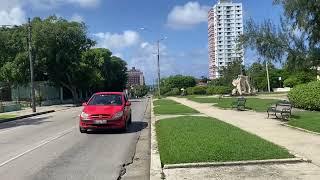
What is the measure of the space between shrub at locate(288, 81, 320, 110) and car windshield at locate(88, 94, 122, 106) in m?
9.83

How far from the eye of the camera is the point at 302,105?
2884cm

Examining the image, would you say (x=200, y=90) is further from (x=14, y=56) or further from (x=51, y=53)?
(x=14, y=56)

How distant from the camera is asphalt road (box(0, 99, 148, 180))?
1165 centimetres

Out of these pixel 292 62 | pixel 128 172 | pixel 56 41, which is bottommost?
pixel 128 172

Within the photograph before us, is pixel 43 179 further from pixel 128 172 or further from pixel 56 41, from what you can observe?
pixel 56 41

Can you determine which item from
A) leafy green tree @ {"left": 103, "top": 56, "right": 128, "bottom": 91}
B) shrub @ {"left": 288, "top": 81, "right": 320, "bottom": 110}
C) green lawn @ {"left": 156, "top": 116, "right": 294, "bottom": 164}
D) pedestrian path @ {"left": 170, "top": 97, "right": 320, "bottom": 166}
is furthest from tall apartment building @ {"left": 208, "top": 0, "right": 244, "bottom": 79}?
green lawn @ {"left": 156, "top": 116, "right": 294, "bottom": 164}

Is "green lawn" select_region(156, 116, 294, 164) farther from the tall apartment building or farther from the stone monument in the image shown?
the tall apartment building

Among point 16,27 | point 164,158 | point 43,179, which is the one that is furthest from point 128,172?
point 16,27

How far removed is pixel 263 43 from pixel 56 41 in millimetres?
36150

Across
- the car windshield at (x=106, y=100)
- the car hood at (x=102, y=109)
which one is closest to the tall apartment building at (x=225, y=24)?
the car windshield at (x=106, y=100)

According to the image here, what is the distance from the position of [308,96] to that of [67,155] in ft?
53.9

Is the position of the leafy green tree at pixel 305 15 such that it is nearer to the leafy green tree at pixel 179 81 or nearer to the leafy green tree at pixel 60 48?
the leafy green tree at pixel 60 48

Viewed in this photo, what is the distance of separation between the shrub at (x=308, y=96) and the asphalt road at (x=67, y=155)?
9992 mm

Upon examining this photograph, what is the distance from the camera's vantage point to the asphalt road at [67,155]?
459 inches
